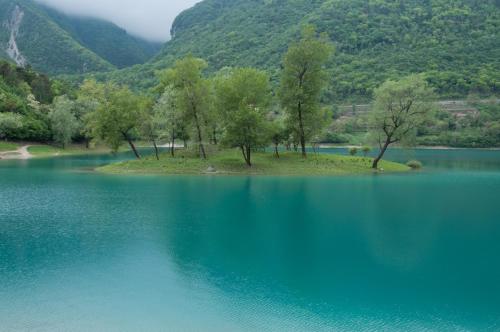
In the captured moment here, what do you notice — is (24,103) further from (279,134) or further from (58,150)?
(279,134)

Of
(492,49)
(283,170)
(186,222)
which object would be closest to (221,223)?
(186,222)

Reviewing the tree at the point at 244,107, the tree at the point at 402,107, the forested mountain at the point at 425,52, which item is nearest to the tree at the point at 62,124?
the tree at the point at 244,107

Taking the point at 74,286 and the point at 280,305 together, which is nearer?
the point at 280,305

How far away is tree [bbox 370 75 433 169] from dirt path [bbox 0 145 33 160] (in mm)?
71324

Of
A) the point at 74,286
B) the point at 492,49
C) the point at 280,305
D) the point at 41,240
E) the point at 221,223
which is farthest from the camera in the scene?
the point at 492,49

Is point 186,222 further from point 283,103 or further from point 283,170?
point 283,103

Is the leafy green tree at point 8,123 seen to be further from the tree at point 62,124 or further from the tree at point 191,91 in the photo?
the tree at point 191,91

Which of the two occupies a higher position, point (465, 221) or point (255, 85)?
point (255, 85)

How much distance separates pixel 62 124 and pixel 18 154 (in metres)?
13.6

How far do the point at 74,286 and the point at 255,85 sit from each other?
152 ft

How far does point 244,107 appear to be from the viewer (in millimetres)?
56781

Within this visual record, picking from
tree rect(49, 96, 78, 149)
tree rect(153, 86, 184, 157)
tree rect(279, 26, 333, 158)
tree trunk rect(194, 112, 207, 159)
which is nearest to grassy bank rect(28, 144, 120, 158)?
tree rect(49, 96, 78, 149)

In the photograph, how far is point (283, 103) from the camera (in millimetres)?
63938

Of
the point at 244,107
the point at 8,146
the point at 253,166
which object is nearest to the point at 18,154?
the point at 8,146
